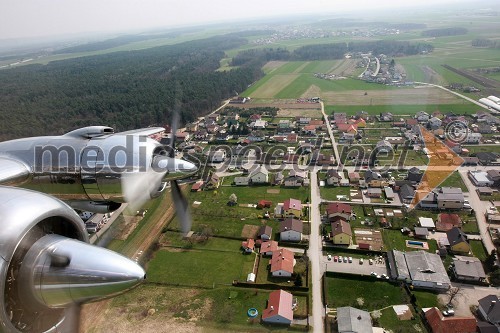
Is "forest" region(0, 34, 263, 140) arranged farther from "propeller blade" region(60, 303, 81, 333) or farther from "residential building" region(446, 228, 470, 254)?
"propeller blade" region(60, 303, 81, 333)

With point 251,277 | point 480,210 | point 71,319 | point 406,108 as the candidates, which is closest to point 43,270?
point 71,319

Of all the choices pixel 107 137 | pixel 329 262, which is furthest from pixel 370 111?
pixel 107 137

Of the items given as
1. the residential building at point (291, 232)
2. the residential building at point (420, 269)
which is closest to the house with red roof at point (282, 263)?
the residential building at point (291, 232)

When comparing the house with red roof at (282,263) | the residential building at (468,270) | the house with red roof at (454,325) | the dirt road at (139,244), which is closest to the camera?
the house with red roof at (454,325)

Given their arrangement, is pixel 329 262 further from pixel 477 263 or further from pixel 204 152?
pixel 204 152

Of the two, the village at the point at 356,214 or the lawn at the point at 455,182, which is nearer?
the village at the point at 356,214

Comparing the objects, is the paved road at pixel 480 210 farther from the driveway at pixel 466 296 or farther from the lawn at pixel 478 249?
the driveway at pixel 466 296

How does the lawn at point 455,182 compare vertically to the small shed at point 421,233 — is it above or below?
above

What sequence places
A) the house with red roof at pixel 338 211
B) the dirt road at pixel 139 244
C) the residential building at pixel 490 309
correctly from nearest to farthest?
Answer: the residential building at pixel 490 309
the dirt road at pixel 139 244
the house with red roof at pixel 338 211
